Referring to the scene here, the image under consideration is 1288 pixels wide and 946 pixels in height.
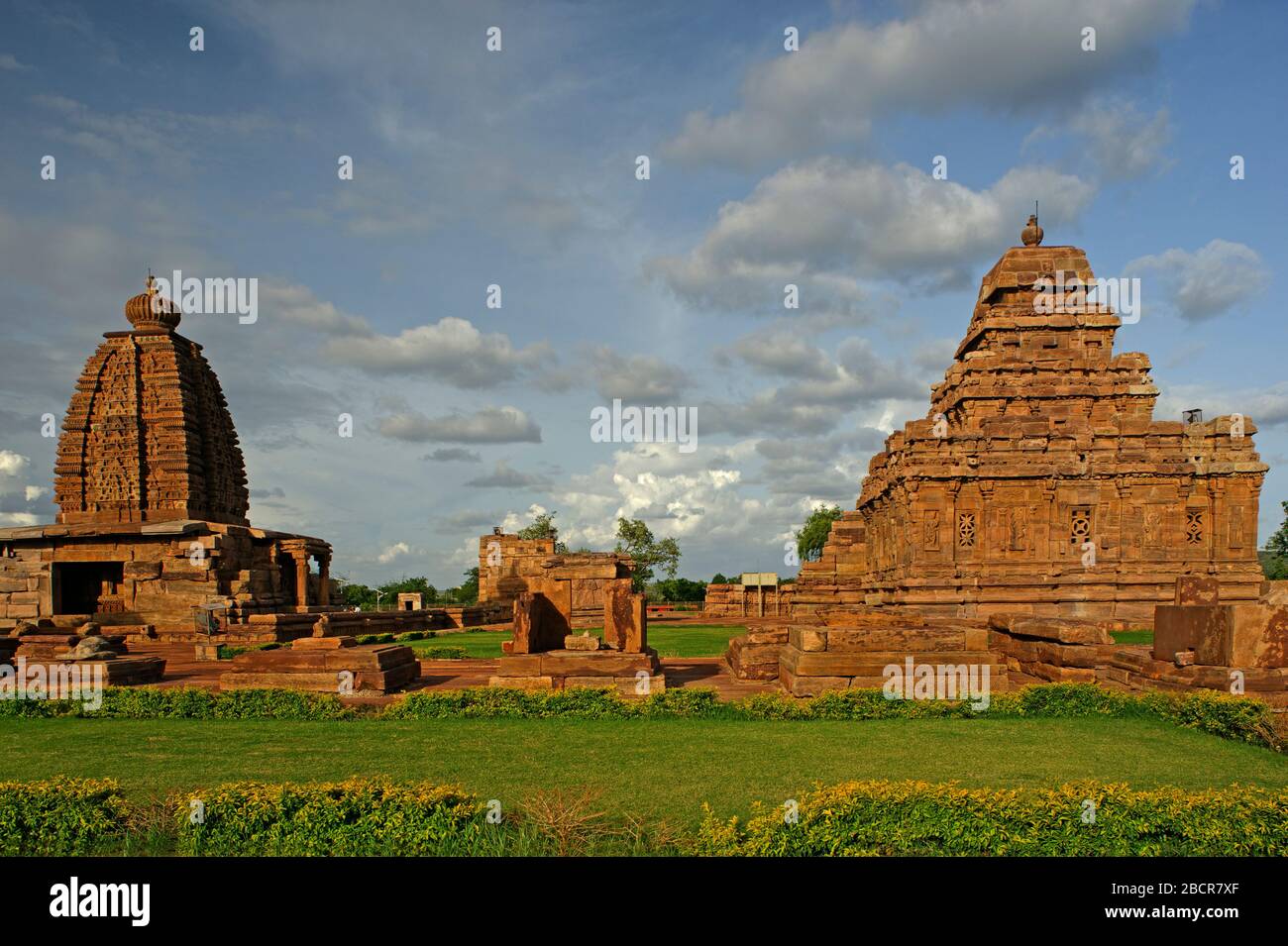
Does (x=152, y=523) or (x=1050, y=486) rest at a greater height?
(x=1050, y=486)

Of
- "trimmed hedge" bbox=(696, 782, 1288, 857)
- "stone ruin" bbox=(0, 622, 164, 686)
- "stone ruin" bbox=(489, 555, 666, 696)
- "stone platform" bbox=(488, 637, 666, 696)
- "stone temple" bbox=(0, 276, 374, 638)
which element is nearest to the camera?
"trimmed hedge" bbox=(696, 782, 1288, 857)

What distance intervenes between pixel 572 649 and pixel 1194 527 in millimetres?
21799

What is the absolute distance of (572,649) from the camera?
39.9 ft

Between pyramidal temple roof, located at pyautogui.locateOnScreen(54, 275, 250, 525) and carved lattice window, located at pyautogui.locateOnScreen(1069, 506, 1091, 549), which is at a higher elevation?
pyramidal temple roof, located at pyautogui.locateOnScreen(54, 275, 250, 525)

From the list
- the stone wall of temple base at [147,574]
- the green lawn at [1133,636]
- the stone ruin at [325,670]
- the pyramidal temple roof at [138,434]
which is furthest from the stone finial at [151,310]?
the green lawn at [1133,636]

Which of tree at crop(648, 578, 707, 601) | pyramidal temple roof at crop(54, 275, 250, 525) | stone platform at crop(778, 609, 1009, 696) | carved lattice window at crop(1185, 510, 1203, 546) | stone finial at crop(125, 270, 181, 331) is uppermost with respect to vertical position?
stone finial at crop(125, 270, 181, 331)

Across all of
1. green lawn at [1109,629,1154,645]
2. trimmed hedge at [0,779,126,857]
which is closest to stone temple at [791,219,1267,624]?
green lawn at [1109,629,1154,645]

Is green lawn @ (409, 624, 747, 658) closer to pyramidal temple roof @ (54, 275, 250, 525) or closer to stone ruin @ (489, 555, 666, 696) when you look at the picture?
stone ruin @ (489, 555, 666, 696)

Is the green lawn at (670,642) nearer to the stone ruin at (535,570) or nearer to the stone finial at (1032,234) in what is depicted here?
the stone ruin at (535,570)

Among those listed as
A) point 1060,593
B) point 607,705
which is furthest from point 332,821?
point 1060,593

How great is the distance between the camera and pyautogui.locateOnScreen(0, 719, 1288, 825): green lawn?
6547 mm

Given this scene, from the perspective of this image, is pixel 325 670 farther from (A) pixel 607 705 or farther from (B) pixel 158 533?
(B) pixel 158 533

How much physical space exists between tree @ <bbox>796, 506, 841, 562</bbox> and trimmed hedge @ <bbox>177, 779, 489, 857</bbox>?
223 feet
